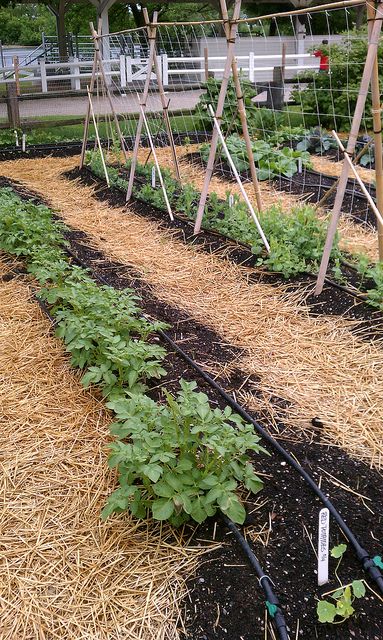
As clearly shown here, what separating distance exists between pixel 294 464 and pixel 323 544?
639 millimetres

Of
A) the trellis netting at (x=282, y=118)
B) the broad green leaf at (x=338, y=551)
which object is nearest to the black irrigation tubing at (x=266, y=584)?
the broad green leaf at (x=338, y=551)

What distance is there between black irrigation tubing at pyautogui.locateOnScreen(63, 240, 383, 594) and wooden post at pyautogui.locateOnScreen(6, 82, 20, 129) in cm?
887

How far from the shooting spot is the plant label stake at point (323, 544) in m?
2.00

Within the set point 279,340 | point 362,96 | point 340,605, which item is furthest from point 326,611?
point 362,96

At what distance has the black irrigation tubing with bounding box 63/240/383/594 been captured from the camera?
2139 mm

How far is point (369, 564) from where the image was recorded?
2.14 meters

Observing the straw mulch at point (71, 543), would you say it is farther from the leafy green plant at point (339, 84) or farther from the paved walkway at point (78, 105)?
the paved walkway at point (78, 105)

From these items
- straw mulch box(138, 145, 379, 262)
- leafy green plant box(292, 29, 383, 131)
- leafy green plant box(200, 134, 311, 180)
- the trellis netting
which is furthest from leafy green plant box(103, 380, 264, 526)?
leafy green plant box(292, 29, 383, 131)

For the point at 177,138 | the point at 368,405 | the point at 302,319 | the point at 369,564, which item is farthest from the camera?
the point at 177,138

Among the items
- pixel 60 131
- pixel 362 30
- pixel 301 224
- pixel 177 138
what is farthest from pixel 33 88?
pixel 301 224

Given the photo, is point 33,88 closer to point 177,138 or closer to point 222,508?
point 177,138

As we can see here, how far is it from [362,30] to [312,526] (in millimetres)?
11481

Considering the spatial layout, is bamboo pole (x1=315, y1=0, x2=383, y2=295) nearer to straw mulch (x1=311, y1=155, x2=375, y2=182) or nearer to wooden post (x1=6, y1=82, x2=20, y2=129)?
straw mulch (x1=311, y1=155, x2=375, y2=182)

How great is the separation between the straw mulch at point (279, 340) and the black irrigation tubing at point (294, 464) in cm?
14
